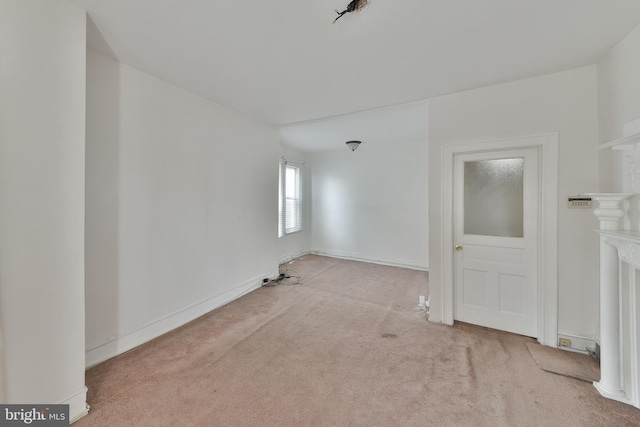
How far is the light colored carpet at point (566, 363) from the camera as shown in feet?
6.51

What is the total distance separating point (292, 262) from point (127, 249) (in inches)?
141

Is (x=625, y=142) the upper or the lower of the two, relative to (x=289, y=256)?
upper

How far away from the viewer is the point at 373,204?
18.5 ft

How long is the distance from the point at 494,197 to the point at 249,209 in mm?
3206

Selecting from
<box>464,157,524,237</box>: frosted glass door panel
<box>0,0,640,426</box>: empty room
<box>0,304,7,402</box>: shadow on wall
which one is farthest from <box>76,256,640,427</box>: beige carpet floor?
<box>464,157,524,237</box>: frosted glass door panel

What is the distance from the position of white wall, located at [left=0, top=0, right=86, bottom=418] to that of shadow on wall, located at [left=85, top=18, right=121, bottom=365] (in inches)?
23.0

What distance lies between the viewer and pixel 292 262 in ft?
18.4

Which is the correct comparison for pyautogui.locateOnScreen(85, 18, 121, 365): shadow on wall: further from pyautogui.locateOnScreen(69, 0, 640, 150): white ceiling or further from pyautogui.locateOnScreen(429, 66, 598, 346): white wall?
pyautogui.locateOnScreen(429, 66, 598, 346): white wall

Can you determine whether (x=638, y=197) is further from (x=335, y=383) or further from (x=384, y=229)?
(x=384, y=229)

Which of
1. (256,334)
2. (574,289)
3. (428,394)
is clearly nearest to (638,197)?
(574,289)

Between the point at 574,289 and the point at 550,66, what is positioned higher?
the point at 550,66

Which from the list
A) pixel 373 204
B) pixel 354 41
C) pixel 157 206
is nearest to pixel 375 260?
pixel 373 204

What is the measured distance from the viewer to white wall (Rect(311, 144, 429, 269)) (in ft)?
16.8

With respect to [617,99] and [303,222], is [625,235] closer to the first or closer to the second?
[617,99]
